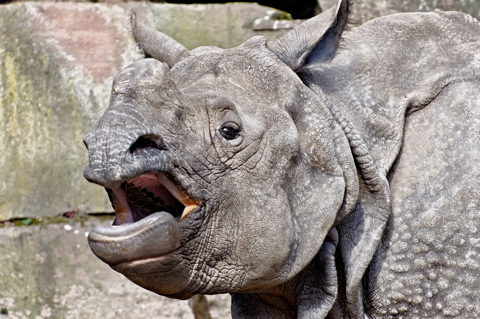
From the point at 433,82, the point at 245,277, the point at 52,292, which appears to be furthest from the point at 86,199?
the point at 433,82

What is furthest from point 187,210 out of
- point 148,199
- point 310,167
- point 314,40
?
point 314,40

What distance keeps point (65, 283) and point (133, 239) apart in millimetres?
2579

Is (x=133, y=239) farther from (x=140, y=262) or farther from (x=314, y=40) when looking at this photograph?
(x=314, y=40)

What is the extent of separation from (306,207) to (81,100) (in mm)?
2598

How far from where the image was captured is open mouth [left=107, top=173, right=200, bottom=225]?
1.75 m

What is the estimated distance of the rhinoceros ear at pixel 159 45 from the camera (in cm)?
233

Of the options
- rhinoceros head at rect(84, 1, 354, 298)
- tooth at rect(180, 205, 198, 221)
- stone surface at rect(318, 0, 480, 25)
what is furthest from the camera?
stone surface at rect(318, 0, 480, 25)

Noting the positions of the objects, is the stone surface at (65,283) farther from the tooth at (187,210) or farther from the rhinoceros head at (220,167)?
the tooth at (187,210)

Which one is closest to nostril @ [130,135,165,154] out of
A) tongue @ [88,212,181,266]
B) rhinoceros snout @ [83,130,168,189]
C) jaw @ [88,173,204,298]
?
rhinoceros snout @ [83,130,168,189]

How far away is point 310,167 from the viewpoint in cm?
204

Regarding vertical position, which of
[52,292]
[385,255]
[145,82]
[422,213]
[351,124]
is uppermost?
[145,82]

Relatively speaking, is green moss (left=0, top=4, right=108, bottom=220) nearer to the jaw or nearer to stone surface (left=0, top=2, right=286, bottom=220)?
stone surface (left=0, top=2, right=286, bottom=220)

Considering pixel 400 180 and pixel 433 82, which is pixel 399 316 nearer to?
pixel 400 180

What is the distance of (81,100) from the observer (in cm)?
412
